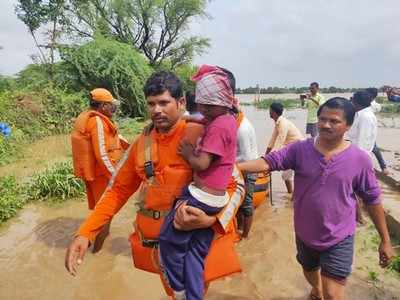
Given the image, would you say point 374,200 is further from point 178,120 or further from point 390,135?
point 390,135

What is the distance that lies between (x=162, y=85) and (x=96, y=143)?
7.37 feet

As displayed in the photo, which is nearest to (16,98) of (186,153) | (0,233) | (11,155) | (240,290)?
(11,155)

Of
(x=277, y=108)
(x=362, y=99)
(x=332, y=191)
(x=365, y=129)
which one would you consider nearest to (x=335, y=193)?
(x=332, y=191)

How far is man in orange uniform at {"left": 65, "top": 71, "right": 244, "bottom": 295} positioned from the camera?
2.05 metres

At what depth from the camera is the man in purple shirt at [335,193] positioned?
2.58 m

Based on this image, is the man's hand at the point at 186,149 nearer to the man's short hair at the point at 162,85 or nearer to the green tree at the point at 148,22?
the man's short hair at the point at 162,85

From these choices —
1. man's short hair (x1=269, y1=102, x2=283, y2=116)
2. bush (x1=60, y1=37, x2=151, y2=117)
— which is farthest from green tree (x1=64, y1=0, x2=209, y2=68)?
man's short hair (x1=269, y1=102, x2=283, y2=116)

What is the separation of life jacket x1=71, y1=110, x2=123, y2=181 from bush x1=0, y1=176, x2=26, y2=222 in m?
2.19

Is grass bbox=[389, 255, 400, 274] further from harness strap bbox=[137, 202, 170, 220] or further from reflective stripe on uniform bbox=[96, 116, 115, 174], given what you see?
reflective stripe on uniform bbox=[96, 116, 115, 174]

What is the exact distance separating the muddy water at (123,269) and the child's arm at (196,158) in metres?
2.09

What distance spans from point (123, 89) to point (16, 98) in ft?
14.2

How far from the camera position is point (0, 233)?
523 cm

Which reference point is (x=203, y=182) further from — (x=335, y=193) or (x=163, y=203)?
(x=335, y=193)

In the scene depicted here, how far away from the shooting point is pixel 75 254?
2.05m
